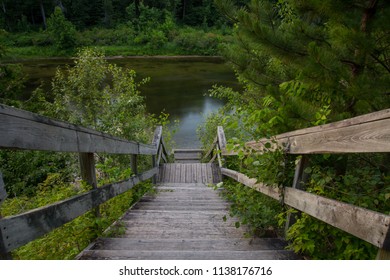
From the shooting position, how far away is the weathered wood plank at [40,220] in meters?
1.31

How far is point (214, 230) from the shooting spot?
110 inches

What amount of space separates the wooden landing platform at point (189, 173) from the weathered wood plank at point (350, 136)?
5.26 metres

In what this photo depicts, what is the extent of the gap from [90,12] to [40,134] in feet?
184

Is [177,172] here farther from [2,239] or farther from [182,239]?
[2,239]

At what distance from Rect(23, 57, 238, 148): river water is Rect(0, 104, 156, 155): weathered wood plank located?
11.1 m

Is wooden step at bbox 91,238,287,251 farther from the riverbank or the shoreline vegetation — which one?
the riverbank

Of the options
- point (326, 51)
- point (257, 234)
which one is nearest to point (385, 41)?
point (326, 51)

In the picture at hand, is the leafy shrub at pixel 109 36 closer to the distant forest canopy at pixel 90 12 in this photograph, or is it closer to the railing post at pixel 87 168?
the distant forest canopy at pixel 90 12

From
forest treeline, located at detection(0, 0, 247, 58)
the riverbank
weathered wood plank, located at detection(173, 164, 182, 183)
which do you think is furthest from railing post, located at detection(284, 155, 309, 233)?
the riverbank

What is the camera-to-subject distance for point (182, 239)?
Answer: 8.01 feet

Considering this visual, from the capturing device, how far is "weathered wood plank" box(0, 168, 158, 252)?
1.31 metres

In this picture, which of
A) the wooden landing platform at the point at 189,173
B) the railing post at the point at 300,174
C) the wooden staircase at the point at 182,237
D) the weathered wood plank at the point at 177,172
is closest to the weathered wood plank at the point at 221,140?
the wooden landing platform at the point at 189,173

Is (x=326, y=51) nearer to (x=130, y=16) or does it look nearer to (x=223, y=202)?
(x=223, y=202)
